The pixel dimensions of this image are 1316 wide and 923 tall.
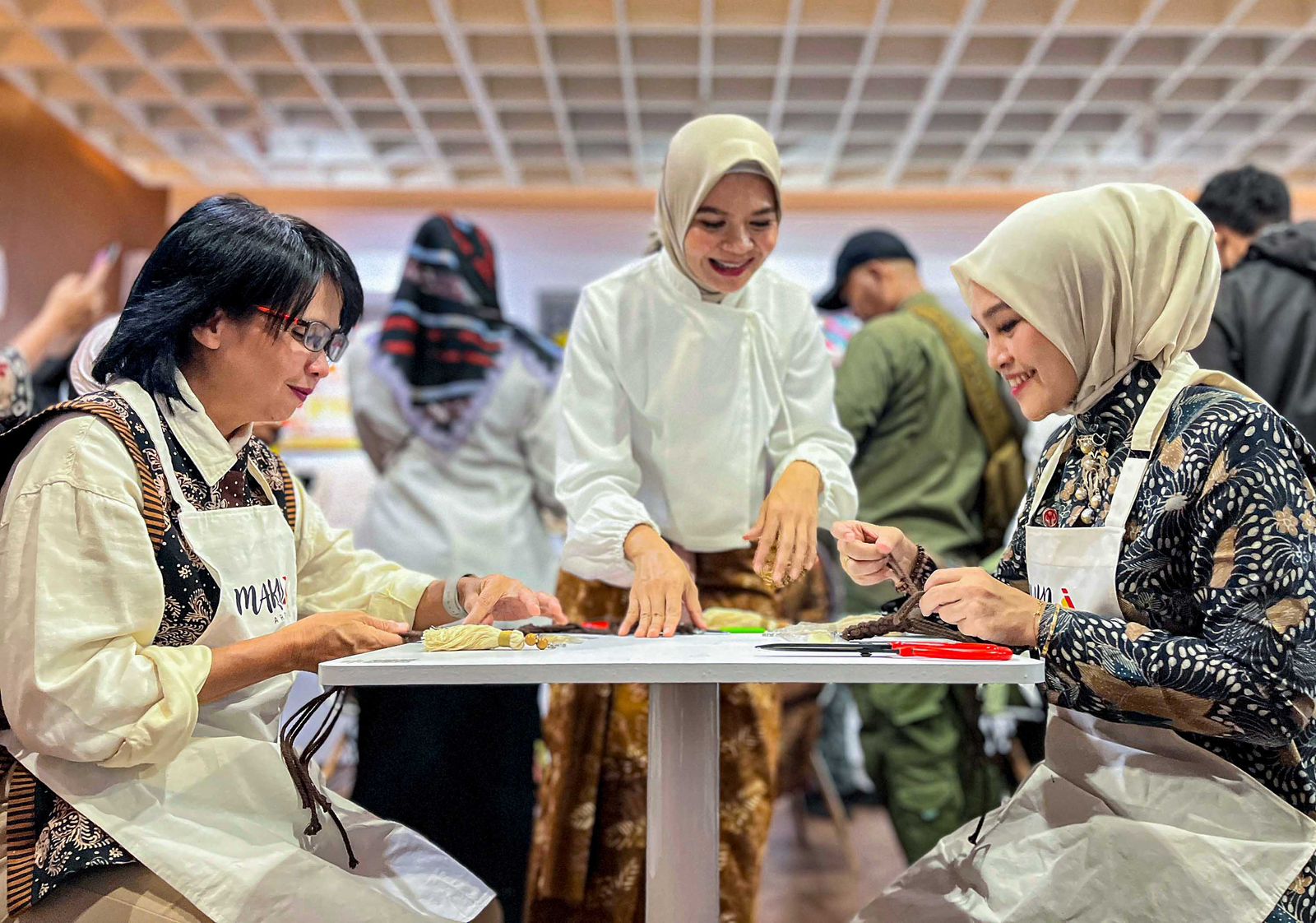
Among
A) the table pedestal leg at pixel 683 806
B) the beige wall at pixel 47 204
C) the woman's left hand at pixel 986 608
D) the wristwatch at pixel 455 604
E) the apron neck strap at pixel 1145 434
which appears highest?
the beige wall at pixel 47 204

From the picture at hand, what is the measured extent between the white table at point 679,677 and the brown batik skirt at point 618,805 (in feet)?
1.65

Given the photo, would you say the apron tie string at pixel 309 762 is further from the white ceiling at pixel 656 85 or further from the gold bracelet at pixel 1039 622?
the white ceiling at pixel 656 85

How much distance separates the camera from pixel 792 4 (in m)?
5.96

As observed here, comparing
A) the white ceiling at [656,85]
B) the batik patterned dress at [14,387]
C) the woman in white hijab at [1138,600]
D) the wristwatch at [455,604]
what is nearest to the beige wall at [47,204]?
the white ceiling at [656,85]

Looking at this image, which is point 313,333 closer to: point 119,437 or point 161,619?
point 119,437

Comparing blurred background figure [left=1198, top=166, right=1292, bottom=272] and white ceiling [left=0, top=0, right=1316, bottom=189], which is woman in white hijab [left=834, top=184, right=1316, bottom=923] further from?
white ceiling [left=0, top=0, right=1316, bottom=189]

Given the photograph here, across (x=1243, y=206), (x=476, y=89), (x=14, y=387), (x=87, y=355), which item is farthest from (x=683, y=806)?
(x=476, y=89)

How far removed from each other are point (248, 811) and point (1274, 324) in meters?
2.62

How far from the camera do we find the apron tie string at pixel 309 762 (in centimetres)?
142

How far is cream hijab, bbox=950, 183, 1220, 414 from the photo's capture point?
156cm

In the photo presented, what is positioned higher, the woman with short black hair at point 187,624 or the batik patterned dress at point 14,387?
the batik patterned dress at point 14,387

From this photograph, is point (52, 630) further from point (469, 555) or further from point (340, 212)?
point (340, 212)

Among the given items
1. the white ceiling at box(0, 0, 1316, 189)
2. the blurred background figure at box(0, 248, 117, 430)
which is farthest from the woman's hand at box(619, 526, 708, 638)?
the white ceiling at box(0, 0, 1316, 189)

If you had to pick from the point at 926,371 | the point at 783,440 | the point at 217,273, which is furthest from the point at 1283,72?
the point at 217,273
